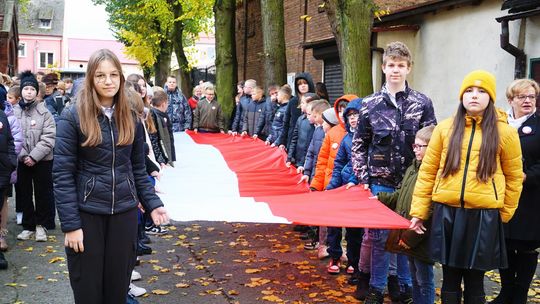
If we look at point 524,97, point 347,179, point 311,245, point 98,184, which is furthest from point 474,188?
point 311,245

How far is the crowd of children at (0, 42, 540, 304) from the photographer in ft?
14.9

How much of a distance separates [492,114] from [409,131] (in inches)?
42.4

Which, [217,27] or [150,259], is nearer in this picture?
[150,259]

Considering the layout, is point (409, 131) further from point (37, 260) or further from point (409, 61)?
point (37, 260)

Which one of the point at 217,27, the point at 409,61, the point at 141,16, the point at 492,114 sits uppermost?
the point at 141,16

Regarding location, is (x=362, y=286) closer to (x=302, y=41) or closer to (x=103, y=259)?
(x=103, y=259)

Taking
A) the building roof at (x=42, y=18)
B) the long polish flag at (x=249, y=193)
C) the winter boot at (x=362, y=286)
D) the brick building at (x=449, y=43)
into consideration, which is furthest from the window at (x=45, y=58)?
the winter boot at (x=362, y=286)

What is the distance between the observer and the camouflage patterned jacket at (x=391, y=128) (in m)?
5.61

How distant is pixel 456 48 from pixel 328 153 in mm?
7739

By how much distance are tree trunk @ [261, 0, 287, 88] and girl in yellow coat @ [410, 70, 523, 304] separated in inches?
461

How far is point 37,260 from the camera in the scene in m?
7.67

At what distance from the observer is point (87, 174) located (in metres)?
4.12

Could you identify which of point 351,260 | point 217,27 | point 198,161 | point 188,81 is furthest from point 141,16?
point 351,260

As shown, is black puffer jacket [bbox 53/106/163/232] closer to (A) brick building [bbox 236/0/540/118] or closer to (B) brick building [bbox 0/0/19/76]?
(A) brick building [bbox 236/0/540/118]
